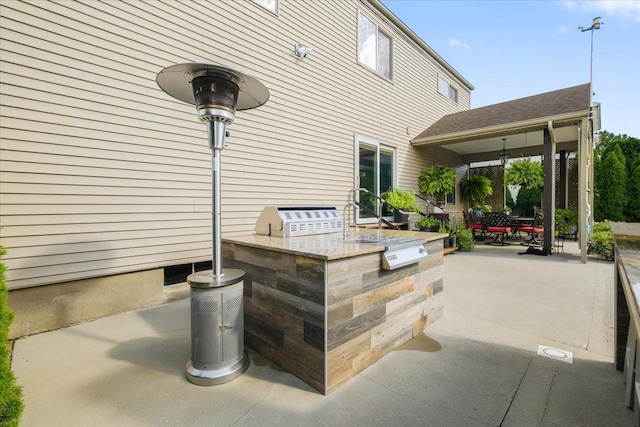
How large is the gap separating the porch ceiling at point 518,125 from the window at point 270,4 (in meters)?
4.84

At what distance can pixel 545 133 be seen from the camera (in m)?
6.48

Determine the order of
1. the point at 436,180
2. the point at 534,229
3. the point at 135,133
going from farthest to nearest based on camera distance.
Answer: the point at 436,180
the point at 534,229
the point at 135,133

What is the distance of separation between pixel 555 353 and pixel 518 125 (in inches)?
221

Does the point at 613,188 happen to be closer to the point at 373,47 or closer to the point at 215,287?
the point at 373,47

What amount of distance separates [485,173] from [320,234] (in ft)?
36.0

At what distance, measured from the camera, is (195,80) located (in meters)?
1.88

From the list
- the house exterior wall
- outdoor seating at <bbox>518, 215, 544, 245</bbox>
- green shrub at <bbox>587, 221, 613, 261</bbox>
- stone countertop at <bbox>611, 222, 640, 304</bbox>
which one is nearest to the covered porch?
green shrub at <bbox>587, 221, 613, 261</bbox>

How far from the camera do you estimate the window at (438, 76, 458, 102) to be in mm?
9584

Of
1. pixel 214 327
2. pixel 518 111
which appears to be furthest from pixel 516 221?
pixel 214 327

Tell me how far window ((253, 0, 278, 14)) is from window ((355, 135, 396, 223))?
280cm

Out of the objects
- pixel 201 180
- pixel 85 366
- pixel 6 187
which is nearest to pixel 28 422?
pixel 85 366

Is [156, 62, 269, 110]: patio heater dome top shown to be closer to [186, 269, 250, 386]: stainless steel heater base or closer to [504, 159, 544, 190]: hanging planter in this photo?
[186, 269, 250, 386]: stainless steel heater base

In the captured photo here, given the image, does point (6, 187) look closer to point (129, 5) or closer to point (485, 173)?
point (129, 5)

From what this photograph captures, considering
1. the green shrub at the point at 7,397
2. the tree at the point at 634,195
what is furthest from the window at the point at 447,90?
the green shrub at the point at 7,397
